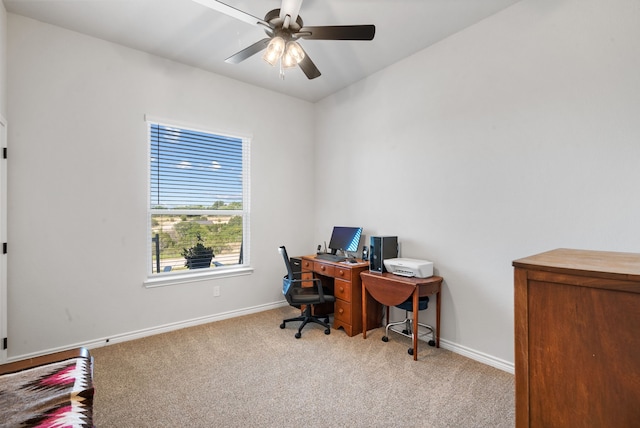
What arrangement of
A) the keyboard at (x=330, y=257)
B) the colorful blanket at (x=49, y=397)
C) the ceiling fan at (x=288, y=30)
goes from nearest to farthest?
the colorful blanket at (x=49, y=397)
the ceiling fan at (x=288, y=30)
the keyboard at (x=330, y=257)

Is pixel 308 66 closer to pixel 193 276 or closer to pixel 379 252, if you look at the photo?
pixel 379 252

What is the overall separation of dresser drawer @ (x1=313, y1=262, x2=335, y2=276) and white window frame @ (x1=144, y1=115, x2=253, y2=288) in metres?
0.88

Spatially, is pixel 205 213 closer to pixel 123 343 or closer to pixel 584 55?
pixel 123 343

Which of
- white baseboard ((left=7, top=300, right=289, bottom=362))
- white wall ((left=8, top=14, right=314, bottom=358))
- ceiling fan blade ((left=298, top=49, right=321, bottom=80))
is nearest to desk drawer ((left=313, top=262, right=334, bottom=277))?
white baseboard ((left=7, top=300, right=289, bottom=362))

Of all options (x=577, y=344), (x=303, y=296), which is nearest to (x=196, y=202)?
(x=303, y=296)

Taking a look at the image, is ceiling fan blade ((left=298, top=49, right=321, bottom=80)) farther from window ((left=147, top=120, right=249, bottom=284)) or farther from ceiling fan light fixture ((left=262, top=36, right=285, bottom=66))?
window ((left=147, top=120, right=249, bottom=284))

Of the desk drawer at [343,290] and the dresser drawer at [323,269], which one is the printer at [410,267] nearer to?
the desk drawer at [343,290]

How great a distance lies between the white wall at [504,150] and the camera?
1.93 metres

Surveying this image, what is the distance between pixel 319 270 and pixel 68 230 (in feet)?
8.04

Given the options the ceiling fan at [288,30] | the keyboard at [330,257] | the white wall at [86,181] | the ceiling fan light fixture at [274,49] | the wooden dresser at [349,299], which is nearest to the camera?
the ceiling fan at [288,30]

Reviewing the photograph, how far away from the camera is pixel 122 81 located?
2932 mm

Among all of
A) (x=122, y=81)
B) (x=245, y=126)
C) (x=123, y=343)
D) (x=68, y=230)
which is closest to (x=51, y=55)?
(x=122, y=81)

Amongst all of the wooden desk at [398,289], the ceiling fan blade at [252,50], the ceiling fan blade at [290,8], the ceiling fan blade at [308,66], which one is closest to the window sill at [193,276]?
the wooden desk at [398,289]

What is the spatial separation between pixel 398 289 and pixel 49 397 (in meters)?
2.30
